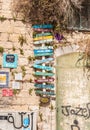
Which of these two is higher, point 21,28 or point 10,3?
point 10,3

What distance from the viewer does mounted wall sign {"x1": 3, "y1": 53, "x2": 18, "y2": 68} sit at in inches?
355

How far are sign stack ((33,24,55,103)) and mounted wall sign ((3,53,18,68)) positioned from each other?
0.45 m

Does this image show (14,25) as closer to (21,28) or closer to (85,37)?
(21,28)

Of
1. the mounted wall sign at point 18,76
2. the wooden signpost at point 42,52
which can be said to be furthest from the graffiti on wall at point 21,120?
the wooden signpost at point 42,52

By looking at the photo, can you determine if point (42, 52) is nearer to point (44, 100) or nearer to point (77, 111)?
point (44, 100)

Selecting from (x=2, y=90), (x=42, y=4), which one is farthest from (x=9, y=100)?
(x=42, y=4)

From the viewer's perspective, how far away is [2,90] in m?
8.92

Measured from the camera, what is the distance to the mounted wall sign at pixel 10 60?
9008 millimetres

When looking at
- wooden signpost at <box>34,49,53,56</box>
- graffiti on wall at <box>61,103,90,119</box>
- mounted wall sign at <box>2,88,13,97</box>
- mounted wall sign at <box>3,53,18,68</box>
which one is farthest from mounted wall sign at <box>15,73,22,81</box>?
graffiti on wall at <box>61,103,90,119</box>

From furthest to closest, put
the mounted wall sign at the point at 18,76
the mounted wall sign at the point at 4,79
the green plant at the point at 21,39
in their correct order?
the green plant at the point at 21,39 < the mounted wall sign at the point at 18,76 < the mounted wall sign at the point at 4,79

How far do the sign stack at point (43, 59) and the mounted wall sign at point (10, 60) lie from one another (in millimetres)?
452

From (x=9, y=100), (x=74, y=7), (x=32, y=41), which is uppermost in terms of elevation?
(x=74, y=7)

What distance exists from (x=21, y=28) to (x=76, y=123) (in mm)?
2512

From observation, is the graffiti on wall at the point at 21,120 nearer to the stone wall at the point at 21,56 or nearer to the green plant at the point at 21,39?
the stone wall at the point at 21,56
